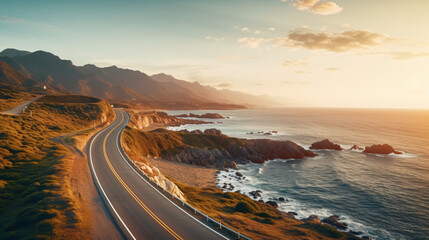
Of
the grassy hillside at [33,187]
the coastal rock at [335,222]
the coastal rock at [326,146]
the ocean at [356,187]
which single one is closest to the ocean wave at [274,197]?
the ocean at [356,187]

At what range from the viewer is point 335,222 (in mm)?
36812

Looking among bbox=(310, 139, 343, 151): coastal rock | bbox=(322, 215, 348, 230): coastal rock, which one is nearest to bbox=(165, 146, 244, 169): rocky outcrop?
bbox=(322, 215, 348, 230): coastal rock

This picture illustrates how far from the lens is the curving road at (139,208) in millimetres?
18953

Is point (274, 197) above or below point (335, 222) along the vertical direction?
below

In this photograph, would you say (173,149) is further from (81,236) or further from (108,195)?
(81,236)

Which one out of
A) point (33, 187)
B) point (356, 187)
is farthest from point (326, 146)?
point (33, 187)

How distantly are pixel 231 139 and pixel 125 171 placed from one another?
57.2 meters

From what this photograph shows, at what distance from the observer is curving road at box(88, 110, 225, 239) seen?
62.2 feet

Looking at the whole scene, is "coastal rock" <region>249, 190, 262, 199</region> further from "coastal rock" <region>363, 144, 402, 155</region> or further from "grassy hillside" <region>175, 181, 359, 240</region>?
"coastal rock" <region>363, 144, 402, 155</region>

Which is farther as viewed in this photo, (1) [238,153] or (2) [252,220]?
(1) [238,153]

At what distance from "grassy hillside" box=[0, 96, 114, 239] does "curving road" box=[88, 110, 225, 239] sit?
3888mm

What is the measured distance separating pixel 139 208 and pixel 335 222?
3406 cm

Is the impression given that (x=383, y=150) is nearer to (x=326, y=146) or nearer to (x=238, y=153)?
(x=326, y=146)

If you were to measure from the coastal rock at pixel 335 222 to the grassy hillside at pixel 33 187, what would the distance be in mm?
38741
